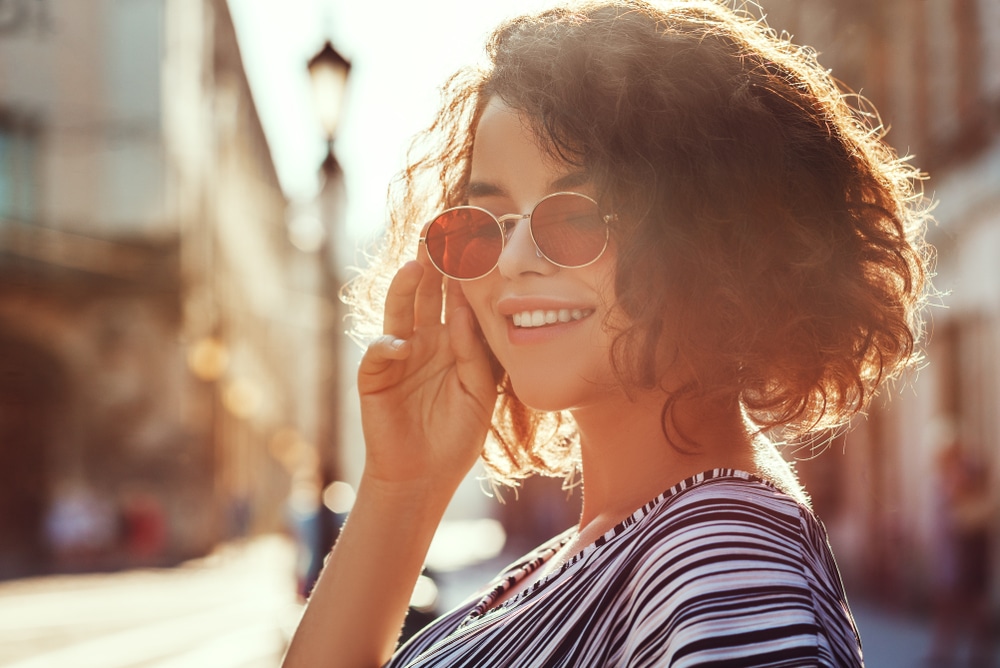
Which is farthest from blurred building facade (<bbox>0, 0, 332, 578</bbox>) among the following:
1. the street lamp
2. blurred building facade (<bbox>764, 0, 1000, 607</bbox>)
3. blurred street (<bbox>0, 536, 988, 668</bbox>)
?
the street lamp

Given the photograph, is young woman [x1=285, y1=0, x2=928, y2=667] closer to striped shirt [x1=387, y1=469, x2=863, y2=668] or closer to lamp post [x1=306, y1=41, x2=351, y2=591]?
striped shirt [x1=387, y1=469, x2=863, y2=668]

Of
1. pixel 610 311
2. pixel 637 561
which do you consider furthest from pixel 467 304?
pixel 637 561

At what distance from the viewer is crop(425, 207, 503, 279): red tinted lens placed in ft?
Result: 6.58

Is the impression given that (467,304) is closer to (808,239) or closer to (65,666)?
(808,239)

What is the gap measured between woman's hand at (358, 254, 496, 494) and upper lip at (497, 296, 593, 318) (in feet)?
0.95

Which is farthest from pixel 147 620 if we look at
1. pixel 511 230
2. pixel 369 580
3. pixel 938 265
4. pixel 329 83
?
pixel 511 230

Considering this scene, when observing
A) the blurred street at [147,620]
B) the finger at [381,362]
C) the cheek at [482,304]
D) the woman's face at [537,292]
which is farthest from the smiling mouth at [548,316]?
the blurred street at [147,620]

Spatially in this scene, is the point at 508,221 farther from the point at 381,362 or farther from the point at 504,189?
the point at 381,362

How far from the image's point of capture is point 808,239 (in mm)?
1715

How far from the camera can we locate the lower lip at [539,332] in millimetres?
1837

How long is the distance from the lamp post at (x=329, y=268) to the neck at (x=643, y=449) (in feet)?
17.7

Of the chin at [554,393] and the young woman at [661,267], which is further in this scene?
the chin at [554,393]

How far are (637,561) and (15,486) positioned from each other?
25667 mm

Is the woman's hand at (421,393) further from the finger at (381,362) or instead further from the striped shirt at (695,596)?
the striped shirt at (695,596)
